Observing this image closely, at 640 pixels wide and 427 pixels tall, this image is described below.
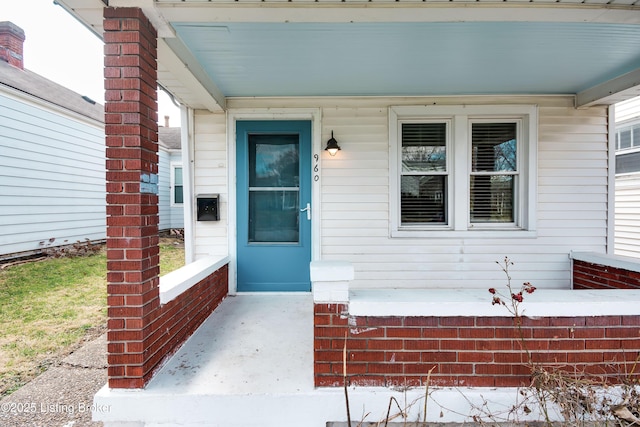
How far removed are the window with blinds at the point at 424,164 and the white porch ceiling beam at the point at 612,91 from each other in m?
1.52

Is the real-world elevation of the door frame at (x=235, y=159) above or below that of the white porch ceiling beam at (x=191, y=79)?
below

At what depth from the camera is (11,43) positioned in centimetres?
753

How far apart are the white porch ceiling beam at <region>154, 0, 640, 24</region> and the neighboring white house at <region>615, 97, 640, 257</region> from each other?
193 inches

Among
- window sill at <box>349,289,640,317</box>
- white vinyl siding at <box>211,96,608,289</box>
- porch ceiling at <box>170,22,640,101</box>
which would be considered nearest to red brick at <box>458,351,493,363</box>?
window sill at <box>349,289,640,317</box>

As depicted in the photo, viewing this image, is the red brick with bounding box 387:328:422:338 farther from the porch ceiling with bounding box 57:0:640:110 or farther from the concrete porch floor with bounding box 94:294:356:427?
the porch ceiling with bounding box 57:0:640:110

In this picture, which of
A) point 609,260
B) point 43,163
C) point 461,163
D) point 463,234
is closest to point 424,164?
point 461,163

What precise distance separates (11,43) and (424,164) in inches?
401

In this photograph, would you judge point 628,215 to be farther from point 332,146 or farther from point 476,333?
point 476,333

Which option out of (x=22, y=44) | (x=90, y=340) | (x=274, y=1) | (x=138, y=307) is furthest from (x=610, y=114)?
(x=22, y=44)

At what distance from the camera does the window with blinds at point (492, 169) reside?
12.1 ft

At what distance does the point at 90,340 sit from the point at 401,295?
2.95 metres

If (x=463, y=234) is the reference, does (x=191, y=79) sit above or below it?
above

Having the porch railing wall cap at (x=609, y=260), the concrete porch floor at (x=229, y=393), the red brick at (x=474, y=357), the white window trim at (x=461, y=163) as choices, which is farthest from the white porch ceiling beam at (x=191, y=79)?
the porch railing wall cap at (x=609, y=260)

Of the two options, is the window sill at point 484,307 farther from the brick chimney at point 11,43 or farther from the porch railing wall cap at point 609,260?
the brick chimney at point 11,43
